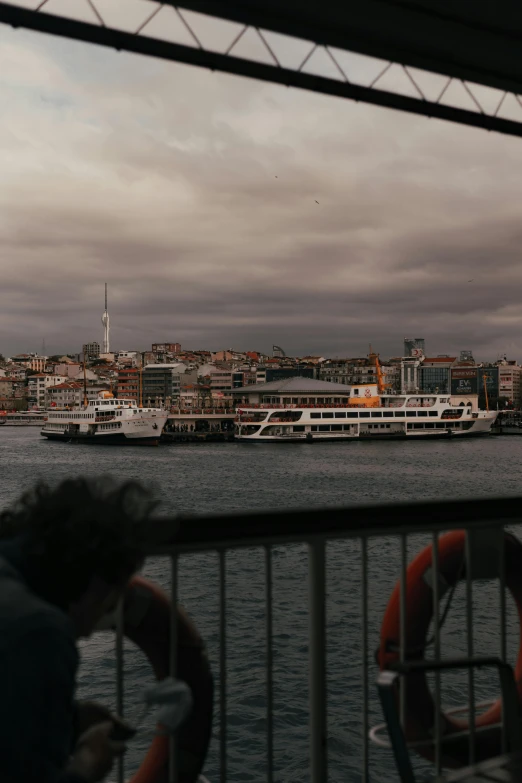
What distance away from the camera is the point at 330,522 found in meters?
1.53

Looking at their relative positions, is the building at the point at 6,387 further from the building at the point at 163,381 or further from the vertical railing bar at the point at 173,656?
the vertical railing bar at the point at 173,656

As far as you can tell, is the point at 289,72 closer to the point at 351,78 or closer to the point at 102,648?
the point at 351,78

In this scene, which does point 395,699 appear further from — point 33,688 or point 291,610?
point 291,610

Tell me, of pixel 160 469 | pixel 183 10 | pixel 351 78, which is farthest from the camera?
pixel 160 469

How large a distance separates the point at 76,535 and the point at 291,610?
11105mm

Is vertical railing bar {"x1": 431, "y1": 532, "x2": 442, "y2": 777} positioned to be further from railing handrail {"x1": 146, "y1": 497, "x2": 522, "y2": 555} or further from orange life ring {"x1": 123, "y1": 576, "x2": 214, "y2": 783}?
orange life ring {"x1": 123, "y1": 576, "x2": 214, "y2": 783}

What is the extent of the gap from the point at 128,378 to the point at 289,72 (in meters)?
102

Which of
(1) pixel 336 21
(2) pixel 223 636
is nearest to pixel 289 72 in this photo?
(1) pixel 336 21

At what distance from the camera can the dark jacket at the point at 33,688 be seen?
29.5 inches

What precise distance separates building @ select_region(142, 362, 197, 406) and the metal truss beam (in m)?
94.6

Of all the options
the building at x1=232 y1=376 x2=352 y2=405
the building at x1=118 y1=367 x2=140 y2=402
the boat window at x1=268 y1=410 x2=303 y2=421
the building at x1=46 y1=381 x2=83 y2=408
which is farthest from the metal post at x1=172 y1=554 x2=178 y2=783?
the building at x1=118 y1=367 x2=140 y2=402

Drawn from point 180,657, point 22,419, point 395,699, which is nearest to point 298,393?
point 22,419

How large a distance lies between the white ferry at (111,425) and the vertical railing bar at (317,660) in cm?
5137

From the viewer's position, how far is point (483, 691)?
8.42m
